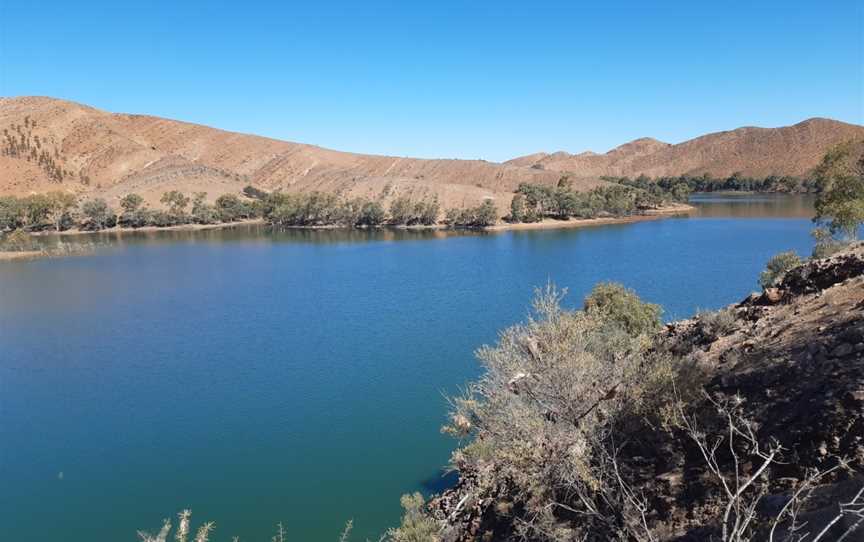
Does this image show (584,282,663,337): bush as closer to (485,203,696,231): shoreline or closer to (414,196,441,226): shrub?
(485,203,696,231): shoreline

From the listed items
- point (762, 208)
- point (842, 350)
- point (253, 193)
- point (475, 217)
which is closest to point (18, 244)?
point (253, 193)

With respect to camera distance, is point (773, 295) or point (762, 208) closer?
point (773, 295)

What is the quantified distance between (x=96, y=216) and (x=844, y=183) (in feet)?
380

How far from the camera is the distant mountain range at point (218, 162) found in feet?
424

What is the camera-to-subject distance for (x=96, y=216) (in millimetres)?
104875

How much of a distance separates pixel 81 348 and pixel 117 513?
2000 centimetres

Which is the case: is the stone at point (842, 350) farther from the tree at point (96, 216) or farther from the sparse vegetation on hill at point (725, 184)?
the sparse vegetation on hill at point (725, 184)

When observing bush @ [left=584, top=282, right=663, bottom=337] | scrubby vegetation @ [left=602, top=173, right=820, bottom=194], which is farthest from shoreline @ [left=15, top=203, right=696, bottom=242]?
bush @ [left=584, top=282, right=663, bottom=337]

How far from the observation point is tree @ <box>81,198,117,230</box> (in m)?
104

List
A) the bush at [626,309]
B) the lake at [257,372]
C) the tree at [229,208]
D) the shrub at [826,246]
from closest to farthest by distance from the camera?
the lake at [257,372]
the bush at [626,309]
the shrub at [826,246]
the tree at [229,208]

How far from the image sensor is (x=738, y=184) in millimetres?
166500

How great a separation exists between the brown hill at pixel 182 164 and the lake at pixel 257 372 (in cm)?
6300

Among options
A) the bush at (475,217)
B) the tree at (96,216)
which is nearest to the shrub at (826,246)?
the bush at (475,217)

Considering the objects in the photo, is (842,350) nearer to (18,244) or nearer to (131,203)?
(18,244)
